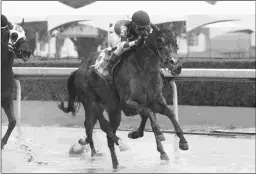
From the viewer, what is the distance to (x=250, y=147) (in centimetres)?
918

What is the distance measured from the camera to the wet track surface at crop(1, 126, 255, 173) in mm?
7551

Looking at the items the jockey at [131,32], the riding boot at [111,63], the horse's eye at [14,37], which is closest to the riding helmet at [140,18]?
the jockey at [131,32]

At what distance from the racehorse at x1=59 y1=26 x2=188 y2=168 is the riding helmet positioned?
153 mm

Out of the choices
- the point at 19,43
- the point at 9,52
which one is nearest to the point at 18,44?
the point at 19,43

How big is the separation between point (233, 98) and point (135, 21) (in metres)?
8.23

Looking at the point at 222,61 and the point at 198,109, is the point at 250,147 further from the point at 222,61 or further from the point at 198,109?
the point at 222,61

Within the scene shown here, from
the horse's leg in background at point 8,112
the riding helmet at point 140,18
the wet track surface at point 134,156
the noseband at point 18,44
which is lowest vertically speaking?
the wet track surface at point 134,156

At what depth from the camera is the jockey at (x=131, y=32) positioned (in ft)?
24.8

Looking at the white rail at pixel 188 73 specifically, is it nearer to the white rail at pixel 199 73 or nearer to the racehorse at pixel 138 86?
the white rail at pixel 199 73

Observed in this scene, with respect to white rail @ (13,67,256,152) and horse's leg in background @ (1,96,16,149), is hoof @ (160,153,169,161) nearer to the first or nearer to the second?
white rail @ (13,67,256,152)

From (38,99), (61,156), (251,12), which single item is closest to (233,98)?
(38,99)

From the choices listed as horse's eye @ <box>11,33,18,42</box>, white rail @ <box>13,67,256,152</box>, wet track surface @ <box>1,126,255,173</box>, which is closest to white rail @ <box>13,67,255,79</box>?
white rail @ <box>13,67,256,152</box>

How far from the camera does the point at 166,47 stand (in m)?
7.29

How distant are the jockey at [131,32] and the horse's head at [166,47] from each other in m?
0.11
